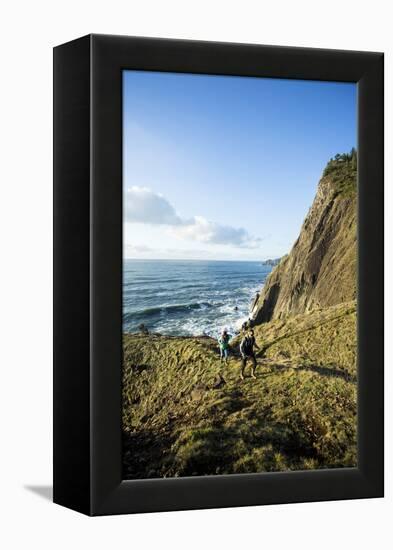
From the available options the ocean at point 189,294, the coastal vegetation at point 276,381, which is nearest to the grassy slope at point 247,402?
the coastal vegetation at point 276,381

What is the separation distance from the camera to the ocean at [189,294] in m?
8.87

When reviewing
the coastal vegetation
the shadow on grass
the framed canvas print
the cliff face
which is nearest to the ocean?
the framed canvas print

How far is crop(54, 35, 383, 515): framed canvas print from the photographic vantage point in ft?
28.6

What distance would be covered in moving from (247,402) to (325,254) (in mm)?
1600

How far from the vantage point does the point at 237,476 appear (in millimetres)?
8984

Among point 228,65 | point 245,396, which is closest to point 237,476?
point 245,396

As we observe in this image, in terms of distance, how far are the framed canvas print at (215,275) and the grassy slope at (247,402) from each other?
0.02m

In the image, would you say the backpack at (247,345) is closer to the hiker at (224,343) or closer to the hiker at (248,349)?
the hiker at (248,349)

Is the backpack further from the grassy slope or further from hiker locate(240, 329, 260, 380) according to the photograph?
the grassy slope

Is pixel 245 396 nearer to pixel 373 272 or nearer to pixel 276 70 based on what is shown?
pixel 373 272

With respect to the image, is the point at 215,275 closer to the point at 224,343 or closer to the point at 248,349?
the point at 224,343

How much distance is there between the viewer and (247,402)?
911 cm

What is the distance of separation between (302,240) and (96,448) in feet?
8.87

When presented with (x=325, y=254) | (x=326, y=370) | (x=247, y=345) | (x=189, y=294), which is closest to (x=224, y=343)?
(x=247, y=345)
